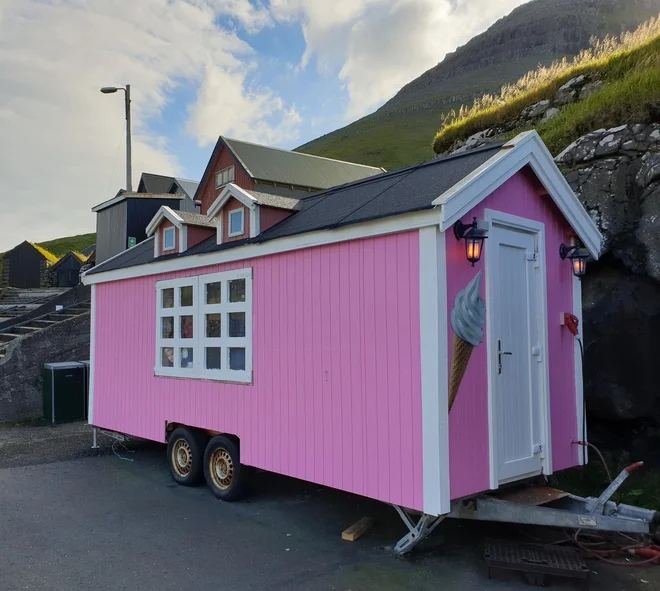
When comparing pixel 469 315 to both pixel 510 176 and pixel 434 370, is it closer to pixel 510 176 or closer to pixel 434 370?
pixel 434 370

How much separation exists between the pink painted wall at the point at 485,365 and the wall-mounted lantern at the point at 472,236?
3.0 inches

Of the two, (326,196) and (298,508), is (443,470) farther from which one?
(326,196)

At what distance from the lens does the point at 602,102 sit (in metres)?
8.50

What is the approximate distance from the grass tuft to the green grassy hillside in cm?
6445

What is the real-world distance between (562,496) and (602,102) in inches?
249

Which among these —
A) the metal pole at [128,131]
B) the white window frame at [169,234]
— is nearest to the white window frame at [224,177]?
the metal pole at [128,131]

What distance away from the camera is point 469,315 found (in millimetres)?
4516

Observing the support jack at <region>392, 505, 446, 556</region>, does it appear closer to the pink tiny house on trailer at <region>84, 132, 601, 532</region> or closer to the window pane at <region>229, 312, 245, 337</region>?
the pink tiny house on trailer at <region>84, 132, 601, 532</region>

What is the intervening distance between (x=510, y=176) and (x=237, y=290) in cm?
320

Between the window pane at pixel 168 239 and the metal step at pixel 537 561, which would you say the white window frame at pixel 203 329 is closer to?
the window pane at pixel 168 239

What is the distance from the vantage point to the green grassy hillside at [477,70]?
89.5m

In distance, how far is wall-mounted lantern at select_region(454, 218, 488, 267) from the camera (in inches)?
177

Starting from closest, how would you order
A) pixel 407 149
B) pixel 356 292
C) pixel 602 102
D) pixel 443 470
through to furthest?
pixel 443 470
pixel 356 292
pixel 602 102
pixel 407 149

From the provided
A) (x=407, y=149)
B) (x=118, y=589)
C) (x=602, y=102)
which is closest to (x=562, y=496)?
(x=118, y=589)
